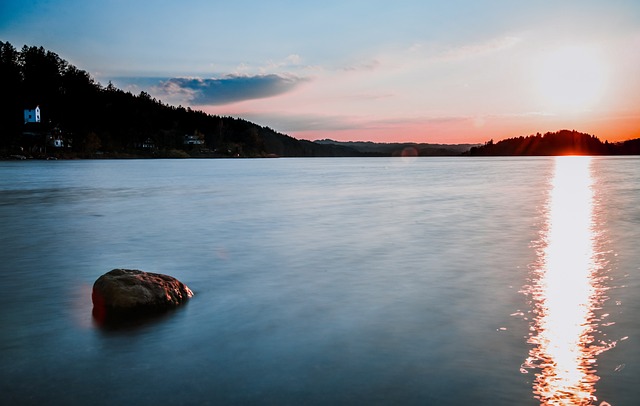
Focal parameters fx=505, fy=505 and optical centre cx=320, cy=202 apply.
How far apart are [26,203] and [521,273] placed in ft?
89.2

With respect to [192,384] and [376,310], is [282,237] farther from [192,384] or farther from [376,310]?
[192,384]

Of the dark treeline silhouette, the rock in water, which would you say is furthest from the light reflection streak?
the dark treeline silhouette

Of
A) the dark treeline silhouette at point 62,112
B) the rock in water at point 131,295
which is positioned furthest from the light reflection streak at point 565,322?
the dark treeline silhouette at point 62,112

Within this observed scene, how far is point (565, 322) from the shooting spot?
→ 23.1 ft

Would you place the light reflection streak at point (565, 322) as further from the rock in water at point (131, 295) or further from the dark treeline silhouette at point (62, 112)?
the dark treeline silhouette at point (62, 112)

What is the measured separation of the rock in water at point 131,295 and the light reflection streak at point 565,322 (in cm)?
508

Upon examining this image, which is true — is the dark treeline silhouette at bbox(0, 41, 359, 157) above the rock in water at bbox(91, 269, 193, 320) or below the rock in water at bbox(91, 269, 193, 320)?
above

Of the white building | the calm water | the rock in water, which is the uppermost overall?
the white building

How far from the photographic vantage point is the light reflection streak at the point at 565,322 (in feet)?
16.3

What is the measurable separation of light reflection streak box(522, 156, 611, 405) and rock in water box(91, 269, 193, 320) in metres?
5.08

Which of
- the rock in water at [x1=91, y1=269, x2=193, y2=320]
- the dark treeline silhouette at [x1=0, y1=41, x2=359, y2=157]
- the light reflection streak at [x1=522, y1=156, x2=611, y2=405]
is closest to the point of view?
the light reflection streak at [x1=522, y1=156, x2=611, y2=405]

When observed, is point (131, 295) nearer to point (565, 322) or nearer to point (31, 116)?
point (565, 322)

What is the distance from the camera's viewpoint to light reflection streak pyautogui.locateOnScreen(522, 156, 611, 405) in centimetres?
497

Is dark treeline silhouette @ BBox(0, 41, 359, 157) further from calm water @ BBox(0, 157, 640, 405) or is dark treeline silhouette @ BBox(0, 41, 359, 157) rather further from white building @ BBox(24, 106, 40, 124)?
calm water @ BBox(0, 157, 640, 405)
